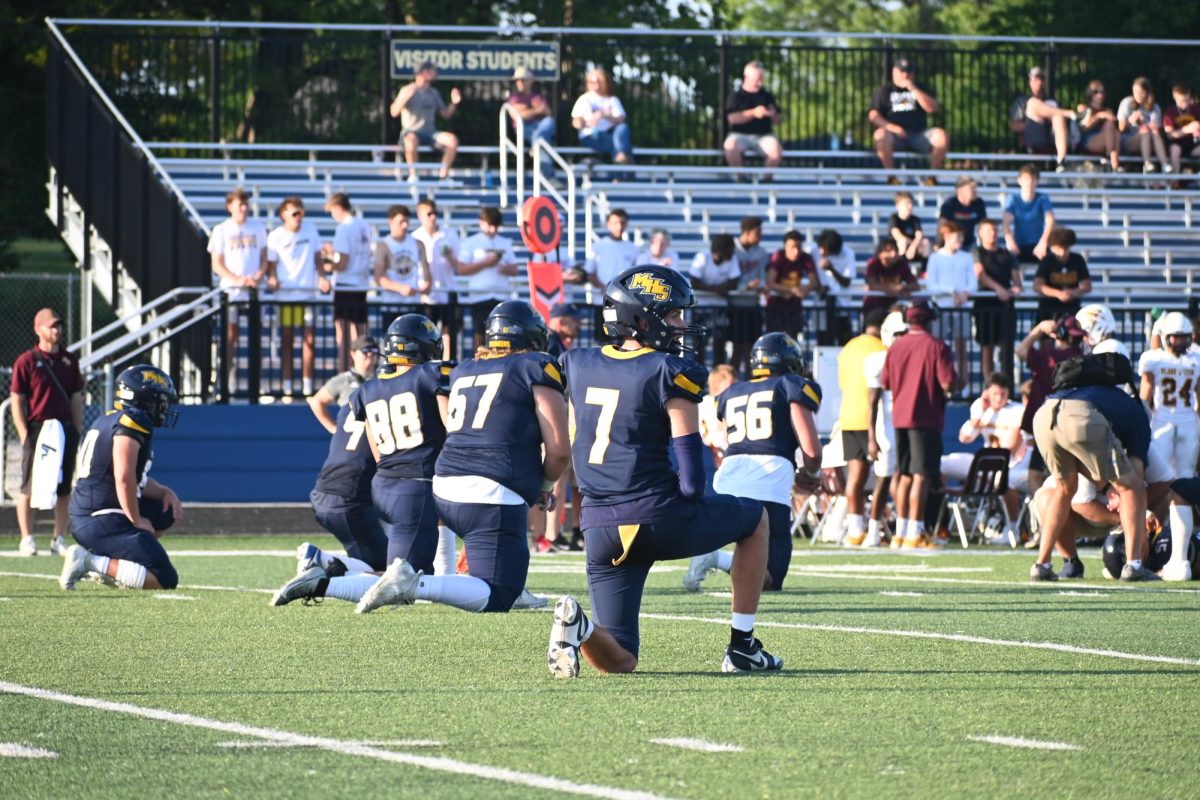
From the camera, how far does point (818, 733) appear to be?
19.8 feet

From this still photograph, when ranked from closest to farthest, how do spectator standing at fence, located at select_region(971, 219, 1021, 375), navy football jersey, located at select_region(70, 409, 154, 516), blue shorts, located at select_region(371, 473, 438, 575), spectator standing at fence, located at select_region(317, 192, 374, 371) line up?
blue shorts, located at select_region(371, 473, 438, 575) → navy football jersey, located at select_region(70, 409, 154, 516) → spectator standing at fence, located at select_region(317, 192, 374, 371) → spectator standing at fence, located at select_region(971, 219, 1021, 375)

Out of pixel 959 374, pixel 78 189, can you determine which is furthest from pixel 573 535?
pixel 78 189

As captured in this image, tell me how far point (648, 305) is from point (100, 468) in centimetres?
525

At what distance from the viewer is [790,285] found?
765 inches

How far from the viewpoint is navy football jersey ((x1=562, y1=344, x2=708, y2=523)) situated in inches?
287

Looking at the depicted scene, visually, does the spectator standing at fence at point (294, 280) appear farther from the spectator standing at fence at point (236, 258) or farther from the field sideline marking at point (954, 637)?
the field sideline marking at point (954, 637)

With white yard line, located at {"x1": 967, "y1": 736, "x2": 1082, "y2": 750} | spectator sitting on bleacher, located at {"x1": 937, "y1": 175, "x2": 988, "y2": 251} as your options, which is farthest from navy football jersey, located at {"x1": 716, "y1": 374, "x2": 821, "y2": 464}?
spectator sitting on bleacher, located at {"x1": 937, "y1": 175, "x2": 988, "y2": 251}

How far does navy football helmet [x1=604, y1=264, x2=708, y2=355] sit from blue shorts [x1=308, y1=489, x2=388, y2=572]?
4.06 metres

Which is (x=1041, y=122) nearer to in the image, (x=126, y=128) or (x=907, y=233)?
(x=907, y=233)

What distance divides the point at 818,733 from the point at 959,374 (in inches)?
552

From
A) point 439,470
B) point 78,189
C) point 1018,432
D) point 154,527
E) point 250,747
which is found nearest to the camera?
point 250,747

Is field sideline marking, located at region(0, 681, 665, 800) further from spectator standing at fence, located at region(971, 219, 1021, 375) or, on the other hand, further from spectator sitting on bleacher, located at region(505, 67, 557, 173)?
spectator sitting on bleacher, located at region(505, 67, 557, 173)

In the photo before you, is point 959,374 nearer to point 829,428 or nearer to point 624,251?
point 829,428

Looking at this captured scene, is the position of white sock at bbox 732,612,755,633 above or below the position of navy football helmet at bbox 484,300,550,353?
below
